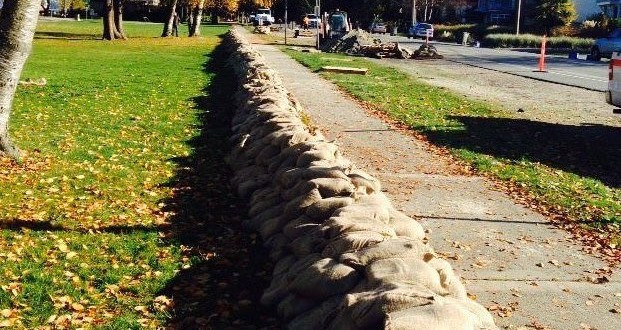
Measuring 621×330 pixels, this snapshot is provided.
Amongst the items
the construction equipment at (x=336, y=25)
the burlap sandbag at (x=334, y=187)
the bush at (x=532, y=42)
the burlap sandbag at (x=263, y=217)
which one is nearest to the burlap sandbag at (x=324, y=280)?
the burlap sandbag at (x=334, y=187)

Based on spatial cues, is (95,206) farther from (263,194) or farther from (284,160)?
(284,160)

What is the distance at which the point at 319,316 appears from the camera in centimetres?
437

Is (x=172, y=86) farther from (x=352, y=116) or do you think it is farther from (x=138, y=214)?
(x=138, y=214)

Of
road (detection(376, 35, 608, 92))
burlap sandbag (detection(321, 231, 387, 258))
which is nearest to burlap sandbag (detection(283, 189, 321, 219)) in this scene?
burlap sandbag (detection(321, 231, 387, 258))

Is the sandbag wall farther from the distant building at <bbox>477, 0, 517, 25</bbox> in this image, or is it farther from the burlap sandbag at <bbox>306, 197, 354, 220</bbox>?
the distant building at <bbox>477, 0, 517, 25</bbox>

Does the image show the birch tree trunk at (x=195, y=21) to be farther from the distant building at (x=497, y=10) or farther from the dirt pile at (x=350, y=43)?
the distant building at (x=497, y=10)

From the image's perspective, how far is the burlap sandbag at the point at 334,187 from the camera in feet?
19.5

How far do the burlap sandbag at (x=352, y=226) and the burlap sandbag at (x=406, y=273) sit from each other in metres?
0.71

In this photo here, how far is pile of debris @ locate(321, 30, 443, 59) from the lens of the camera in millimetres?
36344

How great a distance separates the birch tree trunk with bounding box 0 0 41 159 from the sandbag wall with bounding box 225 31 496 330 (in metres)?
3.29

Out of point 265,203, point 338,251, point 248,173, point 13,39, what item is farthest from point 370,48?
point 338,251

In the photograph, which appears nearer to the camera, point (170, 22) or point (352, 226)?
point (352, 226)

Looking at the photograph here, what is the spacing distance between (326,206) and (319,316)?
1463 millimetres

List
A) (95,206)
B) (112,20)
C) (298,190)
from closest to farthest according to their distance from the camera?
(298,190) < (95,206) < (112,20)
